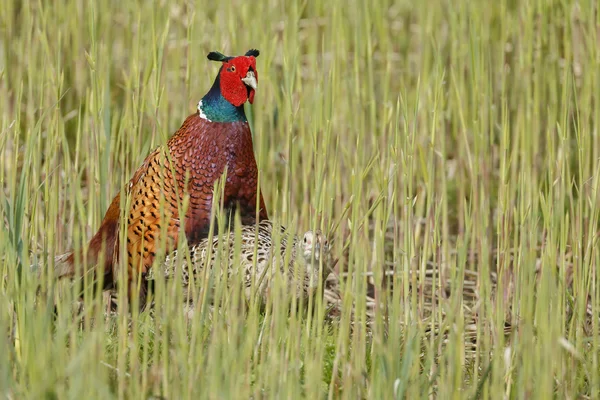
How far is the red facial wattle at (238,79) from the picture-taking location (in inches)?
109

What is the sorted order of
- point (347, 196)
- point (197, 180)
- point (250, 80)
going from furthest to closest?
point (347, 196) → point (197, 180) → point (250, 80)

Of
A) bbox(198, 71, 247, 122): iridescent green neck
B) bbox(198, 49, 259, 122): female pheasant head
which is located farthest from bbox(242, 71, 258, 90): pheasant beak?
bbox(198, 71, 247, 122): iridescent green neck

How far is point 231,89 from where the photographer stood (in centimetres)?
285

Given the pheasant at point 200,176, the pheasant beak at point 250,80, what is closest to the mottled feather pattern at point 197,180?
the pheasant at point 200,176

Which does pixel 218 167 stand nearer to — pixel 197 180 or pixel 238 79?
pixel 197 180

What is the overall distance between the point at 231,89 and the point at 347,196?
0.60 metres

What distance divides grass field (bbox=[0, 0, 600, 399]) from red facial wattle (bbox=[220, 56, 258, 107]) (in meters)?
0.11

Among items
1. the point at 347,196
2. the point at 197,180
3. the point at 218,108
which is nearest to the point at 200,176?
the point at 197,180

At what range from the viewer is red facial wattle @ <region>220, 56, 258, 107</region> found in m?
2.76

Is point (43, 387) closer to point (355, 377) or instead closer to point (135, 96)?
point (355, 377)

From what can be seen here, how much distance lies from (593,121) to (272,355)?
1.61 m

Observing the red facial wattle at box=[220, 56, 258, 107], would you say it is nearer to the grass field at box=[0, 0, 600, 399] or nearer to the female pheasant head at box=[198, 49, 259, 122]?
the female pheasant head at box=[198, 49, 259, 122]

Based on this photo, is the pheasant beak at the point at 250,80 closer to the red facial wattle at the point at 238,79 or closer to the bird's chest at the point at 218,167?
the red facial wattle at the point at 238,79

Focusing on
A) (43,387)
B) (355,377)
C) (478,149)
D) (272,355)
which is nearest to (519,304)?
(478,149)
